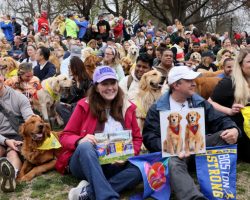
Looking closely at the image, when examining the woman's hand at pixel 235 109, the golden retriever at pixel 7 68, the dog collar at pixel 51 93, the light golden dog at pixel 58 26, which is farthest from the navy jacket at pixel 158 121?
the light golden dog at pixel 58 26

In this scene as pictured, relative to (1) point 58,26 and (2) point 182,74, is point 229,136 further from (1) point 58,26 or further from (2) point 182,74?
(1) point 58,26

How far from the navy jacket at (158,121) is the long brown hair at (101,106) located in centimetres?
37

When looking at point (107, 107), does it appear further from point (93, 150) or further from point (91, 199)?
point (91, 199)

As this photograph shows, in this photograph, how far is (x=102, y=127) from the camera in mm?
4012

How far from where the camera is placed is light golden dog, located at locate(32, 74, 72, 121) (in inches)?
280

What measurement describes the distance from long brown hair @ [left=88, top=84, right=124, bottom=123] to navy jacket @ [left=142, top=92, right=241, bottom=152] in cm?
37

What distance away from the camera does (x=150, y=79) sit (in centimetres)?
579

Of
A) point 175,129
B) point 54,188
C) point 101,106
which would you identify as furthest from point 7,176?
point 175,129

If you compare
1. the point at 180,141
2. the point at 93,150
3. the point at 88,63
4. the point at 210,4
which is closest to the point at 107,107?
the point at 93,150

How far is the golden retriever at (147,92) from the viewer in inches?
227

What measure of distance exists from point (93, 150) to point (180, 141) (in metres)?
0.90

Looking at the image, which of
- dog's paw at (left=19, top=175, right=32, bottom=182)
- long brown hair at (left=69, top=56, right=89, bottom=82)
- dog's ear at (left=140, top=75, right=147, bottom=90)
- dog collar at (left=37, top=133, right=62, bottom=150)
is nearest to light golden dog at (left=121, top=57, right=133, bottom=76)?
long brown hair at (left=69, top=56, right=89, bottom=82)

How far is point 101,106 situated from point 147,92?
6.33 feet

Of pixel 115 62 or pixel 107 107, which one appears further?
pixel 115 62
